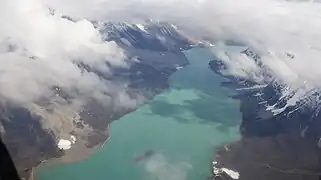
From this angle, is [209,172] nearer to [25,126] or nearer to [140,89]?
[140,89]

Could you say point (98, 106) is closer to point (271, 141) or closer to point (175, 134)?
point (175, 134)

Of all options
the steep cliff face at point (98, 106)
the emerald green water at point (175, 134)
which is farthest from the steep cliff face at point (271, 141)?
the steep cliff face at point (98, 106)

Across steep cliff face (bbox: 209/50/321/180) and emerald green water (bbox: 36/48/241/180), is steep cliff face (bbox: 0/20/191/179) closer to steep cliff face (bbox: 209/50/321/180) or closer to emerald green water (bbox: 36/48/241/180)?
emerald green water (bbox: 36/48/241/180)

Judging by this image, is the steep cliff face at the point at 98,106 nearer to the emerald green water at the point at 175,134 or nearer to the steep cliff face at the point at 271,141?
the emerald green water at the point at 175,134

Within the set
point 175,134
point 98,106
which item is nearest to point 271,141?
point 175,134

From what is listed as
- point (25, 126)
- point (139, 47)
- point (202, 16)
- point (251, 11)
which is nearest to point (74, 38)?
point (139, 47)

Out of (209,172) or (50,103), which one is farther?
(50,103)

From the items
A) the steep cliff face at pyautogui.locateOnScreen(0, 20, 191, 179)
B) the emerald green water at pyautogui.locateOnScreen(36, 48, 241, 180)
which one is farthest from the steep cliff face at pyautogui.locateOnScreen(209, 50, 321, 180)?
the steep cliff face at pyautogui.locateOnScreen(0, 20, 191, 179)
